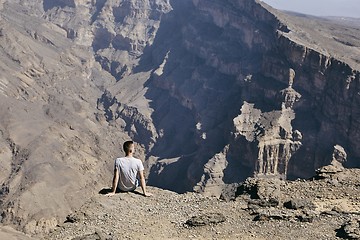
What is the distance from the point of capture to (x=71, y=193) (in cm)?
6881

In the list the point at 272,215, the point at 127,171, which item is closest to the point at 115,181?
the point at 127,171

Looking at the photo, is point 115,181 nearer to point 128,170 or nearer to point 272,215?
point 128,170

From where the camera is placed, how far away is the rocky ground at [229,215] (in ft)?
61.1

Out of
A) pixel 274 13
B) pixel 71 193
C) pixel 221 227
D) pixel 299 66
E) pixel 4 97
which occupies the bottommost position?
pixel 71 193

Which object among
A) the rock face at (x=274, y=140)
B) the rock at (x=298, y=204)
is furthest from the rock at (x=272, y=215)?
the rock face at (x=274, y=140)

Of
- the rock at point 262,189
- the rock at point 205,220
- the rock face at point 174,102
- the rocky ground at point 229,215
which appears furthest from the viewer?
the rock face at point 174,102

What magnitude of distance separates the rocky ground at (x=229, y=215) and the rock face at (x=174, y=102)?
41.7m

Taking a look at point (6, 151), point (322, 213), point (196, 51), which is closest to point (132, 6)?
point (196, 51)

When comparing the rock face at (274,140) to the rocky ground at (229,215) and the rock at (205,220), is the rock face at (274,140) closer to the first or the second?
the rocky ground at (229,215)

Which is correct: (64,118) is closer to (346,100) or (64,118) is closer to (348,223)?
(346,100)

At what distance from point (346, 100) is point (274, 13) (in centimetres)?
3574

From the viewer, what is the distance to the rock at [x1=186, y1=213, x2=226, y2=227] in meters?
19.3

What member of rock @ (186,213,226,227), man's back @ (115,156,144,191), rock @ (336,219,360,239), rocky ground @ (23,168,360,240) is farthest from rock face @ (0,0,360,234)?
rock @ (336,219,360,239)

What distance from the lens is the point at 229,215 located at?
20.5 m
